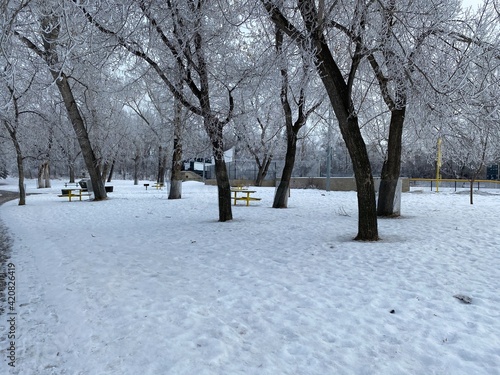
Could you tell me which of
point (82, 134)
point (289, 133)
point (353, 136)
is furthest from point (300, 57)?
point (82, 134)

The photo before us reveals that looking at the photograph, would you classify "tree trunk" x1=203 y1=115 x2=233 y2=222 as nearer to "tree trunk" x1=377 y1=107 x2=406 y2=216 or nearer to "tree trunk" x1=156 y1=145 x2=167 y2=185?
"tree trunk" x1=377 y1=107 x2=406 y2=216

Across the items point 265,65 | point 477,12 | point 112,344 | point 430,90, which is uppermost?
point 477,12

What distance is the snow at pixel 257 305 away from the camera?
2916 millimetres

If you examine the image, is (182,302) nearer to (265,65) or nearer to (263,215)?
(265,65)

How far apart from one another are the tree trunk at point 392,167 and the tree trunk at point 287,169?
3.10m

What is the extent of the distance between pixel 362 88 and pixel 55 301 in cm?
1044

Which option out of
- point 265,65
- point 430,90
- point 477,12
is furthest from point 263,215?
point 477,12

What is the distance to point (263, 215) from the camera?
11156 millimetres

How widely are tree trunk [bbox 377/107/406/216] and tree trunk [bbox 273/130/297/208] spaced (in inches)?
122

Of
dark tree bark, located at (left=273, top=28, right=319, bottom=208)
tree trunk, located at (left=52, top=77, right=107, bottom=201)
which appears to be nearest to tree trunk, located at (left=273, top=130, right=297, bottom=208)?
dark tree bark, located at (left=273, top=28, right=319, bottom=208)

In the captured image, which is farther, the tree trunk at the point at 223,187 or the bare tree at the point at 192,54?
the tree trunk at the point at 223,187

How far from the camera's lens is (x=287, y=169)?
12.5 meters

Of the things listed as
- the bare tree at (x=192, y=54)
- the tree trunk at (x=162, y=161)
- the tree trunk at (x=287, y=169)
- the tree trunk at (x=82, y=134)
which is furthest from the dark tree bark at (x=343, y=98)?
the tree trunk at (x=162, y=161)

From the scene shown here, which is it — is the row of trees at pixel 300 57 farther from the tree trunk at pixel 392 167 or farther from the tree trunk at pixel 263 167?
the tree trunk at pixel 263 167
